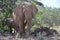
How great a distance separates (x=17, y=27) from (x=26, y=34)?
135 cm

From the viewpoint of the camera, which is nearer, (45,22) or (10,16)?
(10,16)

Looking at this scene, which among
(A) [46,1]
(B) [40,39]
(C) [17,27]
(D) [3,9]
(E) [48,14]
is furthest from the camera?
(A) [46,1]

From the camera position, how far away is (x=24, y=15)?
13961 mm

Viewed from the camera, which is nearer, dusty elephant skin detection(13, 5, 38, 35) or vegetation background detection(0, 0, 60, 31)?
dusty elephant skin detection(13, 5, 38, 35)

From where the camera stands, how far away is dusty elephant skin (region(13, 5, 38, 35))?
1351cm

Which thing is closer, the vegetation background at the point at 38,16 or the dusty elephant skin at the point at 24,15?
the dusty elephant skin at the point at 24,15

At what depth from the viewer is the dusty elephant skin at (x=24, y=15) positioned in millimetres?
13508

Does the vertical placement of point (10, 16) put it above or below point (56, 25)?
above

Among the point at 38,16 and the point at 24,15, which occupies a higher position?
the point at 24,15

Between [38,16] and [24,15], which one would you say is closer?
[24,15]

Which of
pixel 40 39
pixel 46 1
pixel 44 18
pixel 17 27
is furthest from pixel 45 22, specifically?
pixel 40 39

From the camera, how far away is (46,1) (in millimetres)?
22984

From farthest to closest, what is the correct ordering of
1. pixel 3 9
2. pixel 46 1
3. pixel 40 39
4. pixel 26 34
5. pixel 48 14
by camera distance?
1. pixel 46 1
2. pixel 48 14
3. pixel 3 9
4. pixel 26 34
5. pixel 40 39

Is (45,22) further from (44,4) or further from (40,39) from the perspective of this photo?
(40,39)
